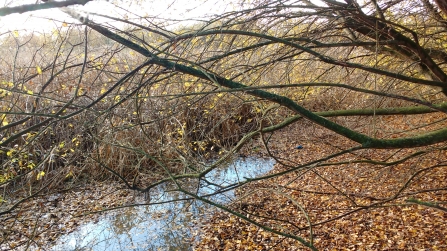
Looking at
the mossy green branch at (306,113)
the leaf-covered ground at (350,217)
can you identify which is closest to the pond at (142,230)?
the leaf-covered ground at (350,217)

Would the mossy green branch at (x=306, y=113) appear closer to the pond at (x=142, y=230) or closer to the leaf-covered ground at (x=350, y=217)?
Answer: the leaf-covered ground at (x=350, y=217)

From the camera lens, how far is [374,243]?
14.5ft

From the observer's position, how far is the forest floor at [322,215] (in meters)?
4.37

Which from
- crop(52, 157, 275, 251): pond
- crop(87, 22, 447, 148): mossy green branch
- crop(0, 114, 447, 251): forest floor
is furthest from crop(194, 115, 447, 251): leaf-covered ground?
crop(87, 22, 447, 148): mossy green branch

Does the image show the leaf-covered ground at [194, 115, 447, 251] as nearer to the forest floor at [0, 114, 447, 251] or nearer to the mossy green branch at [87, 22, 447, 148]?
the forest floor at [0, 114, 447, 251]

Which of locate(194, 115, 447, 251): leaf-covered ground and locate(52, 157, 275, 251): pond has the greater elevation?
locate(194, 115, 447, 251): leaf-covered ground

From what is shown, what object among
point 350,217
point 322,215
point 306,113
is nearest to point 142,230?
point 322,215

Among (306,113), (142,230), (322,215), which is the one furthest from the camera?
(142,230)

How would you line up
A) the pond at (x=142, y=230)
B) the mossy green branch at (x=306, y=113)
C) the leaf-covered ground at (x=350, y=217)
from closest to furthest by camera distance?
the mossy green branch at (x=306, y=113)
the leaf-covered ground at (x=350, y=217)
the pond at (x=142, y=230)

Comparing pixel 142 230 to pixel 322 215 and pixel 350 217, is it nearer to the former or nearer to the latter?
pixel 322 215

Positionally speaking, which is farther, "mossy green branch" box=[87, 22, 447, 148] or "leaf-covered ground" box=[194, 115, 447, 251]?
"leaf-covered ground" box=[194, 115, 447, 251]

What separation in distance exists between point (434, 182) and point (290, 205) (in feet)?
7.62

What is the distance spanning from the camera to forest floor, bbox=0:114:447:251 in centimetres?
437

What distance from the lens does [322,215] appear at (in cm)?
535
